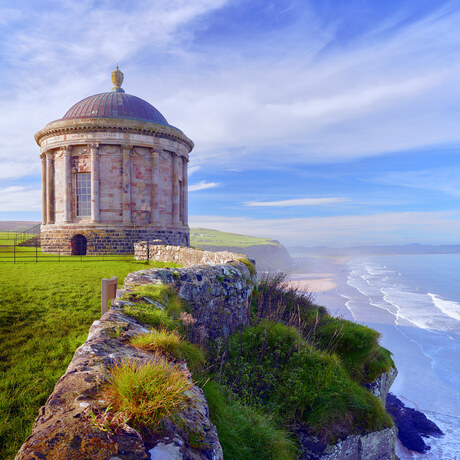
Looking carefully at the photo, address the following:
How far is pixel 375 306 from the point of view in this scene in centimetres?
3322

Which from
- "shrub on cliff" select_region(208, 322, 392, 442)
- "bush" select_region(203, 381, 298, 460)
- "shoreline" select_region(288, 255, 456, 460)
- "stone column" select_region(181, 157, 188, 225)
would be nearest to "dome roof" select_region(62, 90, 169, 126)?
"stone column" select_region(181, 157, 188, 225)

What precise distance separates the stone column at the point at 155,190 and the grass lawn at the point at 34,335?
1206cm

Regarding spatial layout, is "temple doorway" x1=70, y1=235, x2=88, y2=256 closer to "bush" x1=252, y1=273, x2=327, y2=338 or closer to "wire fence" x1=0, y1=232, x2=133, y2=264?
"wire fence" x1=0, y1=232, x2=133, y2=264

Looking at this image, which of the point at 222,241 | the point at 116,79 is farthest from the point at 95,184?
the point at 222,241

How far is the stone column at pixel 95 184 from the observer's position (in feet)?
77.3

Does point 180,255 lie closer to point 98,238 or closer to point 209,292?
point 209,292

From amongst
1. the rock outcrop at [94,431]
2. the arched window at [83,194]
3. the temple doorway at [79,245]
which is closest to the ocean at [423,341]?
the rock outcrop at [94,431]

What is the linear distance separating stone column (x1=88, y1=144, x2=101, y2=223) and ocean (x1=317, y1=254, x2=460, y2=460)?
20150 millimetres

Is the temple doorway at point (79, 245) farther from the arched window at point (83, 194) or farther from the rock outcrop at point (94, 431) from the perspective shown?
the rock outcrop at point (94, 431)

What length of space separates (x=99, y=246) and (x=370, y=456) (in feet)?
70.5

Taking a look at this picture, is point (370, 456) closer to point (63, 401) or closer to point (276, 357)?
point (276, 357)

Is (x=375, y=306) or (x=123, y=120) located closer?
(x=123, y=120)

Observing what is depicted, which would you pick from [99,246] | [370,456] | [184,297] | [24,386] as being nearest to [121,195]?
[99,246]

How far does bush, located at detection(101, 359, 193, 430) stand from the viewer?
2.25 metres
